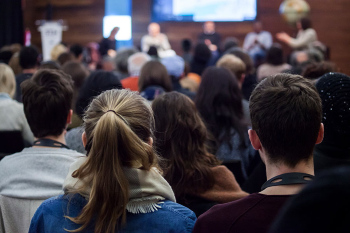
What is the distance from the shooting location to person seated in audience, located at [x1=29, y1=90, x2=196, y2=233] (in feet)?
4.17

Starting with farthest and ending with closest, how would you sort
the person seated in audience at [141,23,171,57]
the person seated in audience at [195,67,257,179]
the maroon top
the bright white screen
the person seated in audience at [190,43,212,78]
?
1. the bright white screen
2. the person seated in audience at [141,23,171,57]
3. the person seated in audience at [190,43,212,78]
4. the person seated in audience at [195,67,257,179]
5. the maroon top

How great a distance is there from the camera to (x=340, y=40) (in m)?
11.1

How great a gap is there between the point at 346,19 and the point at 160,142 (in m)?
10.2

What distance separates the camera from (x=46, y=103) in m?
2.11

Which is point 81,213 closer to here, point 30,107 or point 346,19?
point 30,107

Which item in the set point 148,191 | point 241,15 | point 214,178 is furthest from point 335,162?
point 241,15

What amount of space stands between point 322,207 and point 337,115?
1.40 m

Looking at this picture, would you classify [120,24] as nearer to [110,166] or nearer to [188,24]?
[188,24]

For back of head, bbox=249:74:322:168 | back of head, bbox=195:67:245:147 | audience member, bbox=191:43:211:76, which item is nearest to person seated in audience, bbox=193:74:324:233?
A: back of head, bbox=249:74:322:168

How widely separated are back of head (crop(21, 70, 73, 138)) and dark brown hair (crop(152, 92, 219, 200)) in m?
0.41

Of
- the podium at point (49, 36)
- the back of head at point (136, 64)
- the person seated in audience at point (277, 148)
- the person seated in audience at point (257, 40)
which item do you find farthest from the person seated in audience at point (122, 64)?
the podium at point (49, 36)

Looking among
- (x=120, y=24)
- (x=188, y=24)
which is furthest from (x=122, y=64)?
(x=120, y=24)

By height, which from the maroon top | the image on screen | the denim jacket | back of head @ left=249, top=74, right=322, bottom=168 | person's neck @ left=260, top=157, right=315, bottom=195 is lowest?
the denim jacket

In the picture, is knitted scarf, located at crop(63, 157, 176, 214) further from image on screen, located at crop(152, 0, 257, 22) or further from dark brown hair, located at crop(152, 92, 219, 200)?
image on screen, located at crop(152, 0, 257, 22)
